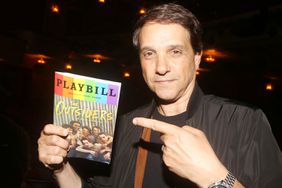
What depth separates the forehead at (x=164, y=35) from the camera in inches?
68.7

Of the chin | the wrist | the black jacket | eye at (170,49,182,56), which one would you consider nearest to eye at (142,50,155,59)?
eye at (170,49,182,56)

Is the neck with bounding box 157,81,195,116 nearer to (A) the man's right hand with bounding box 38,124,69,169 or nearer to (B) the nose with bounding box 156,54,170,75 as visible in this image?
(B) the nose with bounding box 156,54,170,75

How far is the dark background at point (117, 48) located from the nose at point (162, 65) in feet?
22.0

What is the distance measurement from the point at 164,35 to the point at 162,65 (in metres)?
0.18

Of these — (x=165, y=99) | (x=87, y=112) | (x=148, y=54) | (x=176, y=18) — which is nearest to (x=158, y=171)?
(x=165, y=99)

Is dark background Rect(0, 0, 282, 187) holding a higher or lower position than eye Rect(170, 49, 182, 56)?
higher

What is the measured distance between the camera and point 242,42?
39.3 ft

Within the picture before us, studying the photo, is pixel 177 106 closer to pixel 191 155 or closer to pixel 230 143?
pixel 230 143

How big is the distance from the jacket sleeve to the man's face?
1.41 ft

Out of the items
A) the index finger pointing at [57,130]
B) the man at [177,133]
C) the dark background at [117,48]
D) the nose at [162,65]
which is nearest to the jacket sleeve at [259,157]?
the man at [177,133]

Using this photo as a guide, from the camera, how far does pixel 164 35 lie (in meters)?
1.75

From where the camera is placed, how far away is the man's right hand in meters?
1.53

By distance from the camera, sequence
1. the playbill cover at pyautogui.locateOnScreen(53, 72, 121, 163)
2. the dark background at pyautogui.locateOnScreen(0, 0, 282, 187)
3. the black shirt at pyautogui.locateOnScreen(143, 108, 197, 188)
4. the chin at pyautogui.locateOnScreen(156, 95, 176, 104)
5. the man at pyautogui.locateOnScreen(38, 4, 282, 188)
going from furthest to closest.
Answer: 1. the dark background at pyautogui.locateOnScreen(0, 0, 282, 187)
2. the chin at pyautogui.locateOnScreen(156, 95, 176, 104)
3. the black shirt at pyautogui.locateOnScreen(143, 108, 197, 188)
4. the playbill cover at pyautogui.locateOnScreen(53, 72, 121, 163)
5. the man at pyautogui.locateOnScreen(38, 4, 282, 188)

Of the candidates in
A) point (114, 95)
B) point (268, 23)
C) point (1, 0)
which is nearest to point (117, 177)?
point (114, 95)
